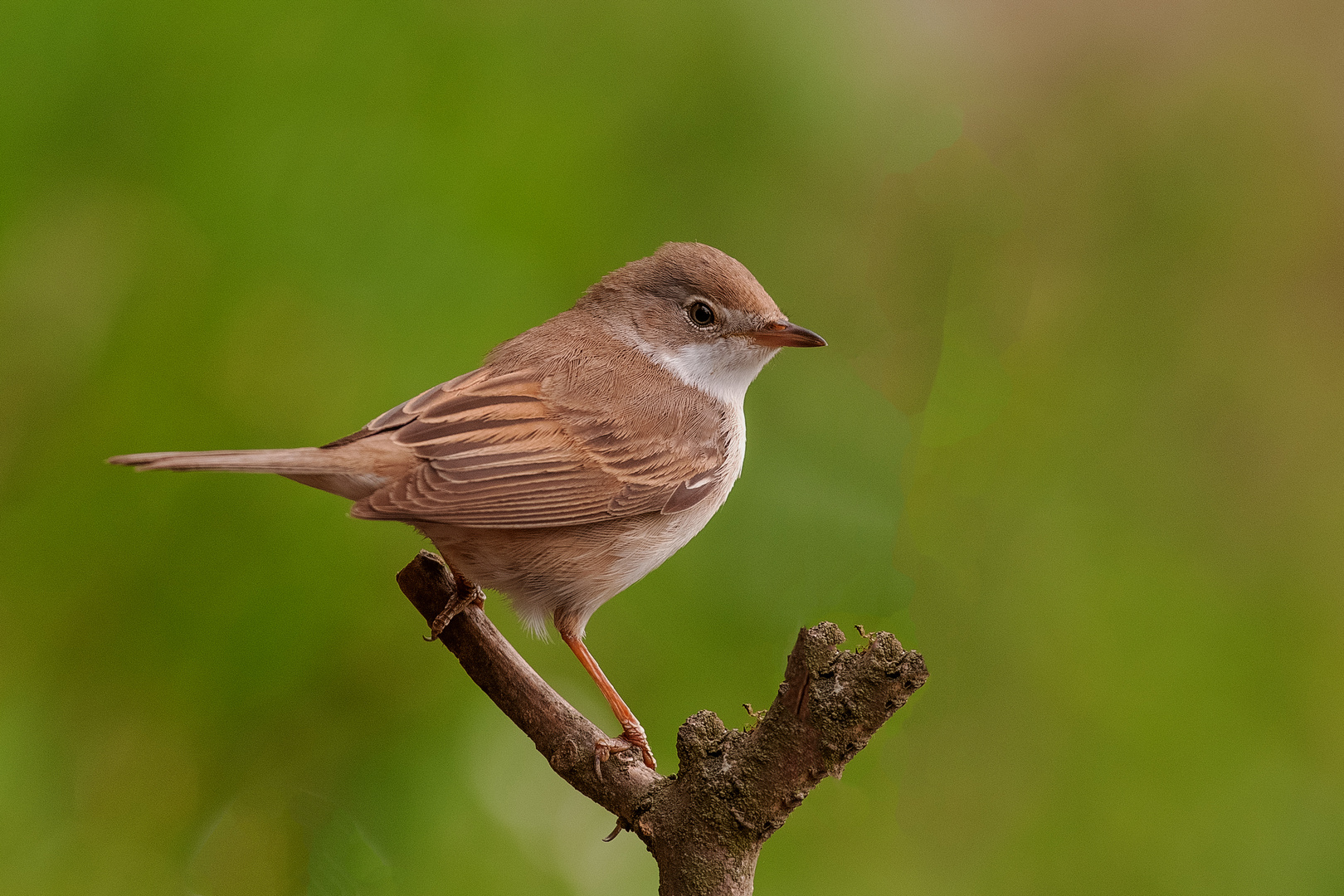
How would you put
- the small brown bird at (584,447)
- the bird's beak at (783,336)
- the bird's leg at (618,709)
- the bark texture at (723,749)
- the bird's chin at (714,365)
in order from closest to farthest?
the bark texture at (723,749), the small brown bird at (584,447), the bird's leg at (618,709), the bird's beak at (783,336), the bird's chin at (714,365)

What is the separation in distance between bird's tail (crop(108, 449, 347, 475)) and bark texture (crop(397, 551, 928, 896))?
0.55 metres

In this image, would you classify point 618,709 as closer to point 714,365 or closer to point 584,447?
point 584,447

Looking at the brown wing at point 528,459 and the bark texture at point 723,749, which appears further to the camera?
the brown wing at point 528,459

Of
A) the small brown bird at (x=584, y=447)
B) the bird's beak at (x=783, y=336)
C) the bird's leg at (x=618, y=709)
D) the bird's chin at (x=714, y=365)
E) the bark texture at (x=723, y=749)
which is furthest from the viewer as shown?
the bird's chin at (x=714, y=365)

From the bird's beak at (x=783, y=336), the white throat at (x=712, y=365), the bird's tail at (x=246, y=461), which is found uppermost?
the bird's beak at (x=783, y=336)

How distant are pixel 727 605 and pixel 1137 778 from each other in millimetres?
1442

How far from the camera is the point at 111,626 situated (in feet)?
10.0

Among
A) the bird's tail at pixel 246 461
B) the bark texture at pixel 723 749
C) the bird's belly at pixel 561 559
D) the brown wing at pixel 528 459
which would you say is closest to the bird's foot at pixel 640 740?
the bark texture at pixel 723 749

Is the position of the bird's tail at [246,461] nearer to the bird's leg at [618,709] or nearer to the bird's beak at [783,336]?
the bird's leg at [618,709]

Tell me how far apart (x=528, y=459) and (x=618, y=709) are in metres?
→ 0.67

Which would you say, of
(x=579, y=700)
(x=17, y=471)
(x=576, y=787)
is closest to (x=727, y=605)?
(x=579, y=700)

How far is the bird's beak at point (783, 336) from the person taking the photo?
3.35m

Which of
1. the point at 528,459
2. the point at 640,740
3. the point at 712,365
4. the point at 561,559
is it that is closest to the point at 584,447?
the point at 528,459

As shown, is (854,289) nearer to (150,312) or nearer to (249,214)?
(249,214)
